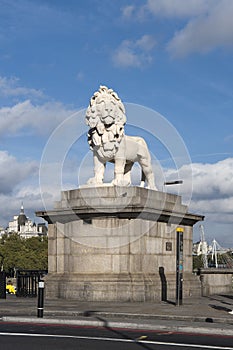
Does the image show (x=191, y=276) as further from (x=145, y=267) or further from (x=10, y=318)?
(x=10, y=318)

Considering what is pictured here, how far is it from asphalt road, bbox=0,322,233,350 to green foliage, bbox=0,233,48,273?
89778 mm

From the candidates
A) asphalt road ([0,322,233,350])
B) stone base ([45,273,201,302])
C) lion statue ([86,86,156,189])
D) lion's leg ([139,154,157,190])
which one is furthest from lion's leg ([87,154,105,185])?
asphalt road ([0,322,233,350])

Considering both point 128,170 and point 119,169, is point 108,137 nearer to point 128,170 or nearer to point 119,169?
point 119,169

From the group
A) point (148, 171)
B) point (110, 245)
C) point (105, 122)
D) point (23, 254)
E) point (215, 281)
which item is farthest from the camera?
point (23, 254)

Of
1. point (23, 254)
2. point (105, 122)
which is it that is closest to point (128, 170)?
point (105, 122)

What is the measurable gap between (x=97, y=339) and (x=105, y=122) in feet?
40.1

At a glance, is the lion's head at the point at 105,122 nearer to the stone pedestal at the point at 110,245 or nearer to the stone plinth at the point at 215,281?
the stone pedestal at the point at 110,245

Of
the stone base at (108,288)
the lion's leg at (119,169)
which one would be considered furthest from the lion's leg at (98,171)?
the stone base at (108,288)

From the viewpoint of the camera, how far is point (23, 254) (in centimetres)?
11450

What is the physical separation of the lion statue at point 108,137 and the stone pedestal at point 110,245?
1.08 meters

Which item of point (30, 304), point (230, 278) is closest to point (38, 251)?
point (230, 278)

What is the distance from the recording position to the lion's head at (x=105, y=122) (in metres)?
25.0

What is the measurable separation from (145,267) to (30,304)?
4586mm

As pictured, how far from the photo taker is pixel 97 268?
2428 cm
